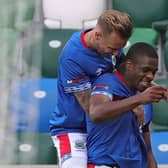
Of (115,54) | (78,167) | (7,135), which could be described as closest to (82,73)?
(115,54)

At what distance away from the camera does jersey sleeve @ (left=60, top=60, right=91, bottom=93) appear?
7.58 ft

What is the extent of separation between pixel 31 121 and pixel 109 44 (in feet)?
5.63

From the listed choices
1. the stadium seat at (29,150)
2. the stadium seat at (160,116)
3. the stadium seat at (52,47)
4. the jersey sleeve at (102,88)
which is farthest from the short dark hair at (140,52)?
the stadium seat at (52,47)

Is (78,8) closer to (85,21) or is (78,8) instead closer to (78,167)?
(85,21)

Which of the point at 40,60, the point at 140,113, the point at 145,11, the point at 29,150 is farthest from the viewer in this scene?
the point at 145,11

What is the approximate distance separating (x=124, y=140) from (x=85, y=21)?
249 cm

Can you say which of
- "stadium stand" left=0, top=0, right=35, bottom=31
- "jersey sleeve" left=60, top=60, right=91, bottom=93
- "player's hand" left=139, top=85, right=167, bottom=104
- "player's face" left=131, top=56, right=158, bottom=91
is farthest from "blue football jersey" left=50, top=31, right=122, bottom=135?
"stadium stand" left=0, top=0, right=35, bottom=31

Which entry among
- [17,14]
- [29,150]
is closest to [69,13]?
[17,14]

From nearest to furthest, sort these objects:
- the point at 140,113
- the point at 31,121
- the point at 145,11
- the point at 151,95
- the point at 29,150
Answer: the point at 151,95, the point at 140,113, the point at 29,150, the point at 31,121, the point at 145,11

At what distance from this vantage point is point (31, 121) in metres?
3.85

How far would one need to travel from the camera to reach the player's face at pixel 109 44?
220 cm

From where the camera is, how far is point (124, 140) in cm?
230

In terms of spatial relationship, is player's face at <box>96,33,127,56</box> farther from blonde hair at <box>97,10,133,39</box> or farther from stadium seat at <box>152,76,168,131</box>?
stadium seat at <box>152,76,168,131</box>

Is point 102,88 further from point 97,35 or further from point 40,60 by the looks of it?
point 40,60
